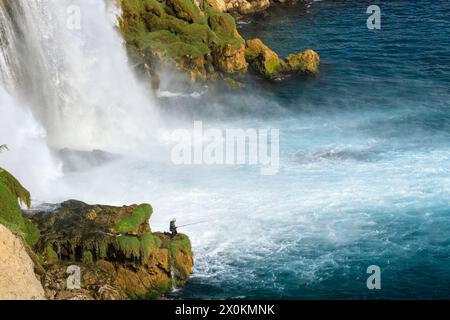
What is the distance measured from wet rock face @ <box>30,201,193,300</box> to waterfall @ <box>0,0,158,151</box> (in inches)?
484

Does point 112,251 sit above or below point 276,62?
below

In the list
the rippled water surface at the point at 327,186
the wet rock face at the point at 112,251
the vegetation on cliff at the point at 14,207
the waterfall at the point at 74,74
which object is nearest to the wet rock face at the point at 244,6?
the rippled water surface at the point at 327,186

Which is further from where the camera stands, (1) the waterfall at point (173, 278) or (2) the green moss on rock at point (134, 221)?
(2) the green moss on rock at point (134, 221)

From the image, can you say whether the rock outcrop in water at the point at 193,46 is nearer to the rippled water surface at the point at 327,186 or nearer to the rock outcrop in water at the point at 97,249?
the rippled water surface at the point at 327,186

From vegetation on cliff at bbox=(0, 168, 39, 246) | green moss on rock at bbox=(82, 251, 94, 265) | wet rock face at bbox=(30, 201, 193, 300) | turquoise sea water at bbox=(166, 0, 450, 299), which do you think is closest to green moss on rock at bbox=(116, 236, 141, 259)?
wet rock face at bbox=(30, 201, 193, 300)

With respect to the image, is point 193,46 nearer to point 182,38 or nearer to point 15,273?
point 182,38

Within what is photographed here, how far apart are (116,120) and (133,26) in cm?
1027

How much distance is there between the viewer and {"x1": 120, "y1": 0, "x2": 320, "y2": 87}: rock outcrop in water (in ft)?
173

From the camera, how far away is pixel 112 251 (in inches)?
1080

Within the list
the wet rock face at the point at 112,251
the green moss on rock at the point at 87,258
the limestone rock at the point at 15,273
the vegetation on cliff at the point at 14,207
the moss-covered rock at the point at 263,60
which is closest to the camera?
the limestone rock at the point at 15,273

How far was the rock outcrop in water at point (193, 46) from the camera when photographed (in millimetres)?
52781

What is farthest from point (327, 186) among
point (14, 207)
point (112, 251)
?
point (14, 207)

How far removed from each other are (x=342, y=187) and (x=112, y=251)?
14.8 meters

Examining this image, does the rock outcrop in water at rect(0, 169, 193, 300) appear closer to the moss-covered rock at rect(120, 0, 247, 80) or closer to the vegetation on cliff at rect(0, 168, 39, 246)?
the vegetation on cliff at rect(0, 168, 39, 246)
